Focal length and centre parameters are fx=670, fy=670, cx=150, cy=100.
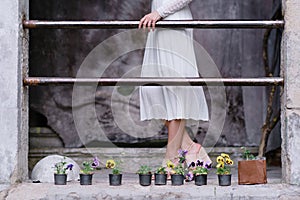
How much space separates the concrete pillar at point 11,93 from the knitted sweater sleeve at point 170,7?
844mm

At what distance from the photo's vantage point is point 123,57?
585 centimetres

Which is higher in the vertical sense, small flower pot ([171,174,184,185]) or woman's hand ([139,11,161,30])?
woman's hand ([139,11,161,30])

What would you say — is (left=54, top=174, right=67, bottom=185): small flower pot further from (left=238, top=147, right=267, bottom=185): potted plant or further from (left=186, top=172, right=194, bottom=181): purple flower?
(left=238, top=147, right=267, bottom=185): potted plant

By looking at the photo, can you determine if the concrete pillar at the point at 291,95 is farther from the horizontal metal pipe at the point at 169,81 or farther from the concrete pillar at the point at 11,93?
the concrete pillar at the point at 11,93

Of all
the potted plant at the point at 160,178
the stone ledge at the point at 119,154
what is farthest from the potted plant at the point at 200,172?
the stone ledge at the point at 119,154

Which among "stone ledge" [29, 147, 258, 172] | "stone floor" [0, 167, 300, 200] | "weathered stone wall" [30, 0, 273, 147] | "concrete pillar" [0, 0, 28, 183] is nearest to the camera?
"stone floor" [0, 167, 300, 200]

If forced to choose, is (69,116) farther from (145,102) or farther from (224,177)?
(224,177)

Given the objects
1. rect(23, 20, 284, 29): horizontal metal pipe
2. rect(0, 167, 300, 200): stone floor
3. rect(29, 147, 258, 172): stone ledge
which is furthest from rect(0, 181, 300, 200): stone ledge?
rect(29, 147, 258, 172): stone ledge

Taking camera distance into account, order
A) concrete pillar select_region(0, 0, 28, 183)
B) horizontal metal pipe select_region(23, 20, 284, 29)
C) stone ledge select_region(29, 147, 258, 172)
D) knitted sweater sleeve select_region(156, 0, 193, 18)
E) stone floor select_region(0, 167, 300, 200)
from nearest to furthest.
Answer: stone floor select_region(0, 167, 300, 200)
concrete pillar select_region(0, 0, 28, 183)
horizontal metal pipe select_region(23, 20, 284, 29)
knitted sweater sleeve select_region(156, 0, 193, 18)
stone ledge select_region(29, 147, 258, 172)

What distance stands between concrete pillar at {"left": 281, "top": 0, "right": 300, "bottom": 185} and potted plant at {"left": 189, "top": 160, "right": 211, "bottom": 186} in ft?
1.51

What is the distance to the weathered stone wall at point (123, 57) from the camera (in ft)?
18.9

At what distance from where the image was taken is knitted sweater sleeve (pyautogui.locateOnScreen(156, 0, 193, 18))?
4.07m

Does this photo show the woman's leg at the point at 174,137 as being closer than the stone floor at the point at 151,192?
No

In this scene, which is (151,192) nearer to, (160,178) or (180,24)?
(160,178)
